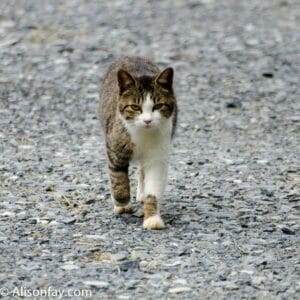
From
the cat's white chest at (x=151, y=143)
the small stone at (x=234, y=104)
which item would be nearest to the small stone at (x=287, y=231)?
the cat's white chest at (x=151, y=143)

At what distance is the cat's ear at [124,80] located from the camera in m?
7.49

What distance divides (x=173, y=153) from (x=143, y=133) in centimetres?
261

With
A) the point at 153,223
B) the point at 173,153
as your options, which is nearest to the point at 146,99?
the point at 153,223

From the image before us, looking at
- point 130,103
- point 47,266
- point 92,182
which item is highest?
point 130,103

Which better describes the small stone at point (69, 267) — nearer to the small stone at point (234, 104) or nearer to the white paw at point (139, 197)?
the white paw at point (139, 197)

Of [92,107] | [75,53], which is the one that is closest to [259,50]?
[75,53]

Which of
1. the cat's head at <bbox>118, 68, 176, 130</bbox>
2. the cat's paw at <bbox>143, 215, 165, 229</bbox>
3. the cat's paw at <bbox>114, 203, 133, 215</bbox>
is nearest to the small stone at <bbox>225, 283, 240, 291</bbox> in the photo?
the cat's paw at <bbox>143, 215, 165, 229</bbox>

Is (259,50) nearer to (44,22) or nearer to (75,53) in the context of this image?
(75,53)

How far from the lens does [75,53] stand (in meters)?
14.3

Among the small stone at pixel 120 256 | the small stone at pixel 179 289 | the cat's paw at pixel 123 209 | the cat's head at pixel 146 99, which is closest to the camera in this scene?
the small stone at pixel 179 289

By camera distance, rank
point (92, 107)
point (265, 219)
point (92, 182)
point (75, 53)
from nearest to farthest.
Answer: point (265, 219) → point (92, 182) → point (92, 107) → point (75, 53)

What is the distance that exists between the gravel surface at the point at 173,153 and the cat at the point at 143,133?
0.24 meters

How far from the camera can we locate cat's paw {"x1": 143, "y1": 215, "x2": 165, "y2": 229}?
7.55 meters

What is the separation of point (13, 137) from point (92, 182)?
6.11ft
